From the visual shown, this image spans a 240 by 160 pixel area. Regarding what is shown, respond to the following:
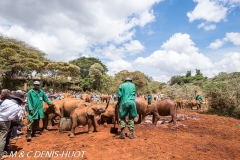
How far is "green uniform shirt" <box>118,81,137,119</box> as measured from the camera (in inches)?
249

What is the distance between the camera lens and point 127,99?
20.8ft

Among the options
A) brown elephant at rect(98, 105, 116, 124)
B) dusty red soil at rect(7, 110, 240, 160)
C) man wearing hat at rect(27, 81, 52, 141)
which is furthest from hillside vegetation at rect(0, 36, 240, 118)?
man wearing hat at rect(27, 81, 52, 141)

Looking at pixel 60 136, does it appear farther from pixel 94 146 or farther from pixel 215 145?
pixel 215 145

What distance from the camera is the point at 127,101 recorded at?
6.32m

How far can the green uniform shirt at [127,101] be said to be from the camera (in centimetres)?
633

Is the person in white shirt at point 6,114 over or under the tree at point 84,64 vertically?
under

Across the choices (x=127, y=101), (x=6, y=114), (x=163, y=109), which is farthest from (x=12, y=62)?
(x=127, y=101)

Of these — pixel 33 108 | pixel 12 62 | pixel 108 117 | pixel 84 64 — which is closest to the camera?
pixel 33 108

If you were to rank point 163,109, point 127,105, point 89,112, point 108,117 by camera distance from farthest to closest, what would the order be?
1. point 163,109
2. point 108,117
3. point 89,112
4. point 127,105

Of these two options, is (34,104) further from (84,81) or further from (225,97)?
(84,81)

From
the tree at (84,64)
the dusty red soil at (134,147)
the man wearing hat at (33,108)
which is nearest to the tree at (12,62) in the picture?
the tree at (84,64)

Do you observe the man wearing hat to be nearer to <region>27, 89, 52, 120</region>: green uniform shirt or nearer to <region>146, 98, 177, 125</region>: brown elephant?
<region>27, 89, 52, 120</region>: green uniform shirt

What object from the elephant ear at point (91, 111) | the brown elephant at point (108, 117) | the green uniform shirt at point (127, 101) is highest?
the green uniform shirt at point (127, 101)

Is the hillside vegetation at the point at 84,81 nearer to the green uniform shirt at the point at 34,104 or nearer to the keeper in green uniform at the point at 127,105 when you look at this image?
the keeper in green uniform at the point at 127,105
